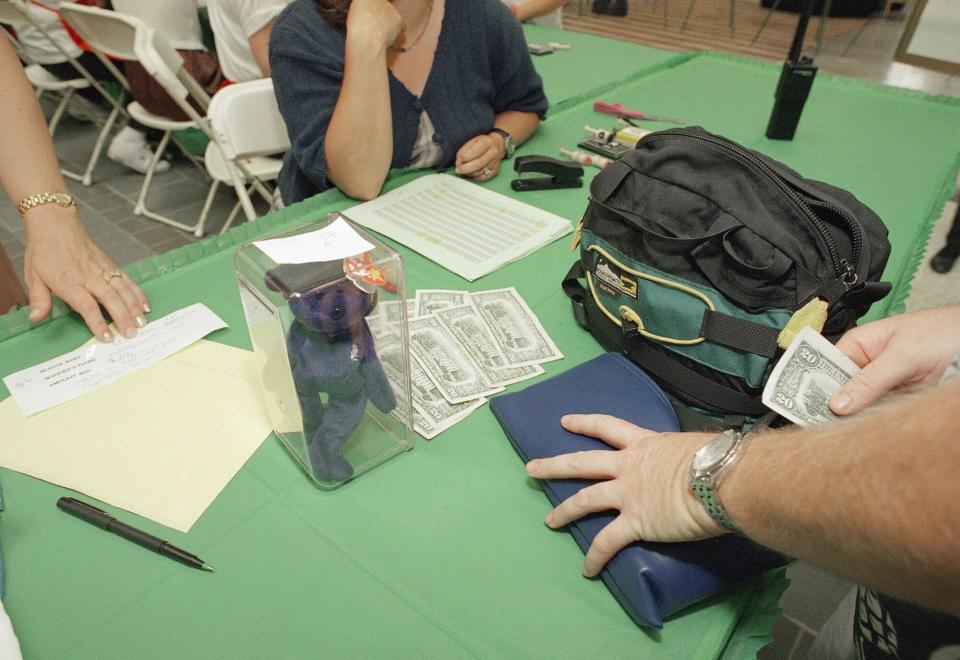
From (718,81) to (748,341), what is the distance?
5.62 feet

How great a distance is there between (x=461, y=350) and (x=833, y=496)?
1.88ft

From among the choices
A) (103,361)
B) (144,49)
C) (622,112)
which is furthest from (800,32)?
(144,49)

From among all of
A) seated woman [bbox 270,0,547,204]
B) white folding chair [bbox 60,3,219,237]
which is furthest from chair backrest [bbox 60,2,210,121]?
seated woman [bbox 270,0,547,204]

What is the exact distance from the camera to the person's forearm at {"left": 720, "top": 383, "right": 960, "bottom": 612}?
369 millimetres

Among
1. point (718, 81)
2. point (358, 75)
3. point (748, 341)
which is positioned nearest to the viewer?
point (748, 341)

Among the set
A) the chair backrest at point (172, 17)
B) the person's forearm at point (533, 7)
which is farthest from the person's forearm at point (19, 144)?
the person's forearm at point (533, 7)

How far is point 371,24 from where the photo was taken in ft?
4.00

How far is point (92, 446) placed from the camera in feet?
2.45

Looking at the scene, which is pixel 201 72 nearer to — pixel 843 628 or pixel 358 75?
pixel 358 75

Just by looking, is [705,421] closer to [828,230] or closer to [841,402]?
[841,402]

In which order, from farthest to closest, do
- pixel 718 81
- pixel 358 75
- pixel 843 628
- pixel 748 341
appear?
pixel 718 81, pixel 358 75, pixel 843 628, pixel 748 341

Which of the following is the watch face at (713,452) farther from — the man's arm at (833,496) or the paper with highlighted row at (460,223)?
the paper with highlighted row at (460,223)

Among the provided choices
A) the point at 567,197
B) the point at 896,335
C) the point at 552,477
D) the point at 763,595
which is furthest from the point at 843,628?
the point at 567,197

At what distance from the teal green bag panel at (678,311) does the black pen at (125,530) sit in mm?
659
